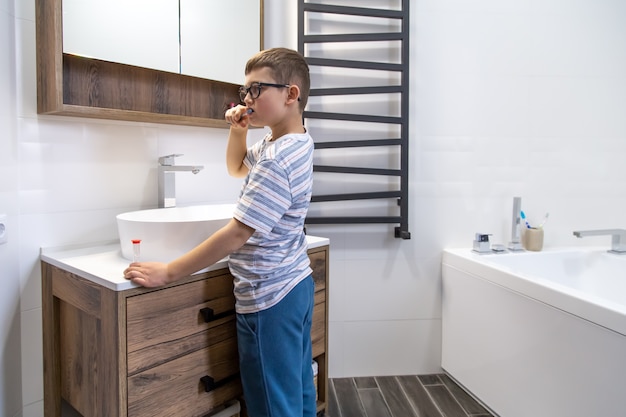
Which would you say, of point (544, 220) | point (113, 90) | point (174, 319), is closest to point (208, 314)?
point (174, 319)

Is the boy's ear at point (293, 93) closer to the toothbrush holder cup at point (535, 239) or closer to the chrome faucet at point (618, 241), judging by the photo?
the toothbrush holder cup at point (535, 239)

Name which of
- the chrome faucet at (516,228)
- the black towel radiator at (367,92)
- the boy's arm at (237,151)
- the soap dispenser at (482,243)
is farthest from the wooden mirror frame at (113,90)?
the chrome faucet at (516,228)

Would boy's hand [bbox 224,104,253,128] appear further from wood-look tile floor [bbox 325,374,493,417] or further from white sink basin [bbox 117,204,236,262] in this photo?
wood-look tile floor [bbox 325,374,493,417]

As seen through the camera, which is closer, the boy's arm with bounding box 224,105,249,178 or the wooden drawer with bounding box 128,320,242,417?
the wooden drawer with bounding box 128,320,242,417

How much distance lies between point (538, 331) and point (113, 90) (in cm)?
160

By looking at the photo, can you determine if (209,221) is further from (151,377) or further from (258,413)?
(258,413)

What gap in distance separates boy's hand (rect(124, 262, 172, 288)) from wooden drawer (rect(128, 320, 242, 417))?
8.3 inches

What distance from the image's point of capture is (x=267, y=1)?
1.81m

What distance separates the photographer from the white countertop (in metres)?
0.92

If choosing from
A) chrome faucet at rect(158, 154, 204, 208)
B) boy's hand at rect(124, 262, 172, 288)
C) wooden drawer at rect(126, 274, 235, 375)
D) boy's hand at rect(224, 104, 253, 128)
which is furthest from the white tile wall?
boy's hand at rect(124, 262, 172, 288)

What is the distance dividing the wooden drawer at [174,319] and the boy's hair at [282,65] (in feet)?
1.82

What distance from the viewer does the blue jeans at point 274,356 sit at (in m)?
1.04

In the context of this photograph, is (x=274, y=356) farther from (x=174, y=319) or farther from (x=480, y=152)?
(x=480, y=152)

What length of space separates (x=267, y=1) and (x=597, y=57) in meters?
1.56
